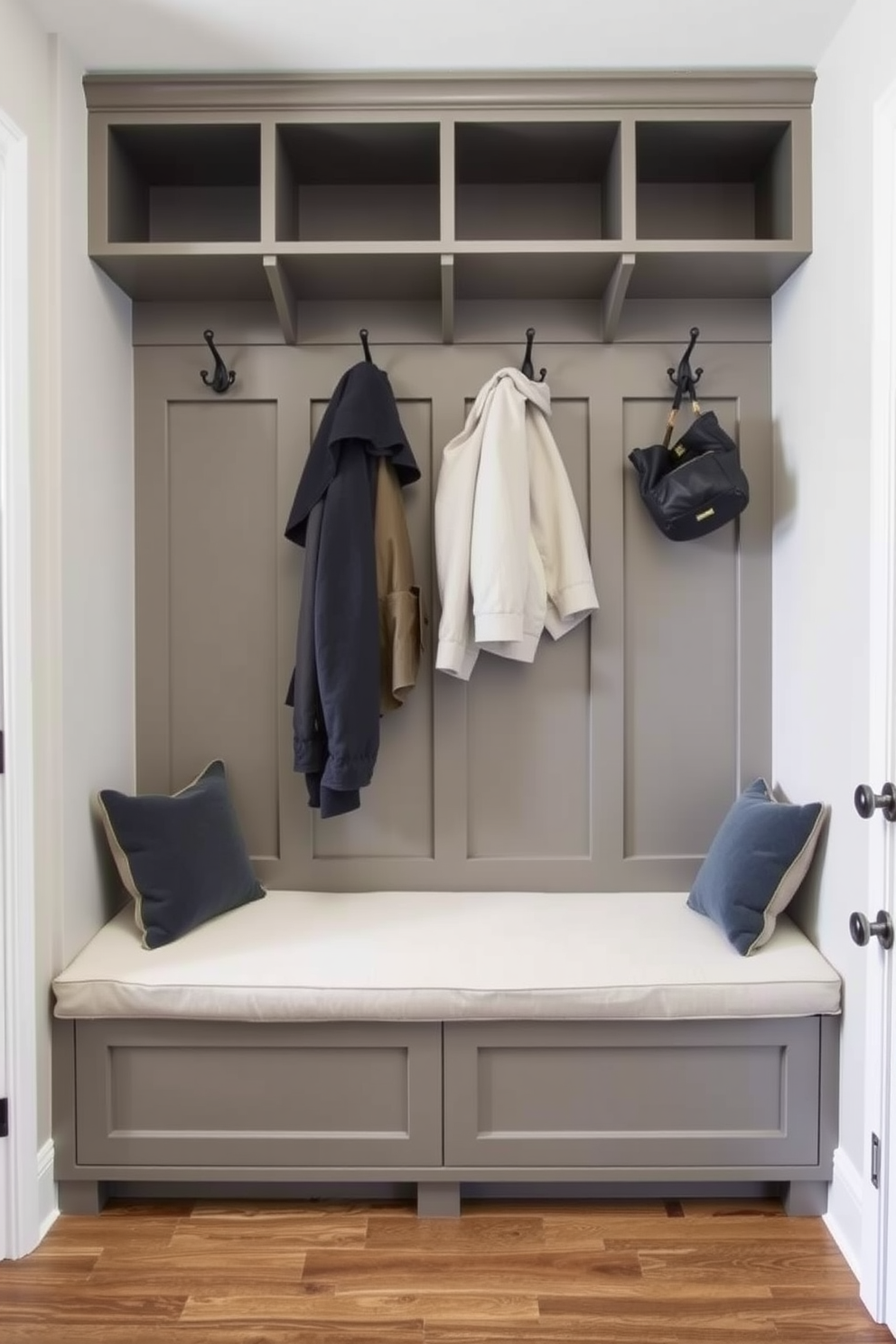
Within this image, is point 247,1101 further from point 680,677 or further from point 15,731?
point 680,677

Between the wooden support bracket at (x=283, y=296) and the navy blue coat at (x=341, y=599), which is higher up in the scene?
the wooden support bracket at (x=283, y=296)

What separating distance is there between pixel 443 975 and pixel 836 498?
1.32 meters

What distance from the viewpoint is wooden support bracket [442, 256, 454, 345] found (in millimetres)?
2127

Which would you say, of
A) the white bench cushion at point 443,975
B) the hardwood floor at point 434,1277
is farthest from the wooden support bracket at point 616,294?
the hardwood floor at point 434,1277

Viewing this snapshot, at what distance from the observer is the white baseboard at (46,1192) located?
1.90 m

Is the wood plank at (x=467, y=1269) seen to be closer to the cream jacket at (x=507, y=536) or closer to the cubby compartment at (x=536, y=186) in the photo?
the cream jacket at (x=507, y=536)

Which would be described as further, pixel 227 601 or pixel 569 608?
pixel 227 601

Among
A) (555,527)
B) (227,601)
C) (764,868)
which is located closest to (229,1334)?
(764,868)

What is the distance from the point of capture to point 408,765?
7.98 feet

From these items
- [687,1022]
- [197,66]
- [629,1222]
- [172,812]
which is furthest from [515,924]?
[197,66]

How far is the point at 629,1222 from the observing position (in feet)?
6.38

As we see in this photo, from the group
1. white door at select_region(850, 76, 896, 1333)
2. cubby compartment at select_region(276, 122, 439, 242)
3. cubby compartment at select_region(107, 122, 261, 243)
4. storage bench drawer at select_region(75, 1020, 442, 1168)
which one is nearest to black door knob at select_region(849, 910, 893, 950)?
white door at select_region(850, 76, 896, 1333)

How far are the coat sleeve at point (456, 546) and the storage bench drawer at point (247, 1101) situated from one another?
0.91 m

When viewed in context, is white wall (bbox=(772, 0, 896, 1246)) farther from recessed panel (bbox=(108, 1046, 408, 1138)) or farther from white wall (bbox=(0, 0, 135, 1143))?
white wall (bbox=(0, 0, 135, 1143))
